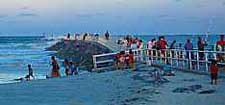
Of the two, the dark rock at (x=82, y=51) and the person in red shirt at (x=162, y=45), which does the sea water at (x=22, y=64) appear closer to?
the dark rock at (x=82, y=51)

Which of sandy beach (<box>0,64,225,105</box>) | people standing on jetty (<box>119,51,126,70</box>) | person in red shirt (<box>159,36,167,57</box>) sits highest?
person in red shirt (<box>159,36,167,57</box>)

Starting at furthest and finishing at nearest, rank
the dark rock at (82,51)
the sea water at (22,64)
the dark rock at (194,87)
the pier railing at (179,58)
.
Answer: the dark rock at (82,51)
the sea water at (22,64)
the pier railing at (179,58)
the dark rock at (194,87)

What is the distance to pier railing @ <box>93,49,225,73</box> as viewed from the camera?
22459mm

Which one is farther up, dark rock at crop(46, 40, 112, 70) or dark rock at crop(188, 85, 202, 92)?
dark rock at crop(46, 40, 112, 70)

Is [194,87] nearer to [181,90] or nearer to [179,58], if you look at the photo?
[181,90]

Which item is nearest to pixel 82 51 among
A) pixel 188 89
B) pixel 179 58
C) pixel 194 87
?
pixel 179 58

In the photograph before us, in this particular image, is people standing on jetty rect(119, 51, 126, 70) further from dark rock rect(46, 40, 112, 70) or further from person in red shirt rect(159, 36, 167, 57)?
dark rock rect(46, 40, 112, 70)

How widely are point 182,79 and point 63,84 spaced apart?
447cm

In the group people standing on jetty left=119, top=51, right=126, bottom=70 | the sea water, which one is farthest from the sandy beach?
the sea water

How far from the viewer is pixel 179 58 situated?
1001 inches

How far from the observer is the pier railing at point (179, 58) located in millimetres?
22459

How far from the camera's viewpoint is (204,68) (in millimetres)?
23219

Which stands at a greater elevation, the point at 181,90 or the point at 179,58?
the point at 179,58

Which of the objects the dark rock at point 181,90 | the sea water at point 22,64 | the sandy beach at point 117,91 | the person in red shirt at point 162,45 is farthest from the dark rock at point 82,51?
the dark rock at point 181,90
